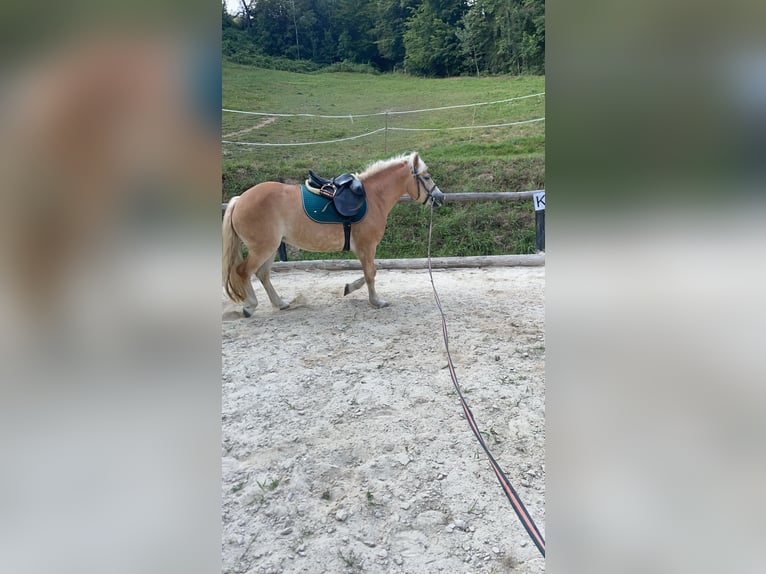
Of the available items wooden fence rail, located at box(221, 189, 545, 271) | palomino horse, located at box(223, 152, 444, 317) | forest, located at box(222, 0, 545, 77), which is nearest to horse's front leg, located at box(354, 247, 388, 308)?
palomino horse, located at box(223, 152, 444, 317)

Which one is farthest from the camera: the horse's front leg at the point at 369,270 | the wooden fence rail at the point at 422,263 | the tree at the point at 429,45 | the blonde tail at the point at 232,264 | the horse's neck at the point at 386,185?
the tree at the point at 429,45

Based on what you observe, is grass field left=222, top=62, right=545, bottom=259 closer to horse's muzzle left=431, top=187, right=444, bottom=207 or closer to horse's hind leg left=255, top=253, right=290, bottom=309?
horse's muzzle left=431, top=187, right=444, bottom=207

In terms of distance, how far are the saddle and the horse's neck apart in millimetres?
214

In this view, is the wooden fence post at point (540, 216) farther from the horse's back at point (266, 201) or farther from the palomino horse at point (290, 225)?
the horse's back at point (266, 201)

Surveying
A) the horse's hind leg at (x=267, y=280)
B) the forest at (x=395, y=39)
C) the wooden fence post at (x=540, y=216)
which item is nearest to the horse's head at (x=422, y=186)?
the horse's hind leg at (x=267, y=280)

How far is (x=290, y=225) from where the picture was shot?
3.66 metres

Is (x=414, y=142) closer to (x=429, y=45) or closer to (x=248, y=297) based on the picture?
(x=429, y=45)

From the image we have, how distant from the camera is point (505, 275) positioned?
482 cm

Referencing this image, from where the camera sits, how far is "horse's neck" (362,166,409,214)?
3928 millimetres

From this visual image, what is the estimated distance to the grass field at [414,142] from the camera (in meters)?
7.32

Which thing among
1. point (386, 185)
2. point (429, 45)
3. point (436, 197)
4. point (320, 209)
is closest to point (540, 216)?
point (436, 197)

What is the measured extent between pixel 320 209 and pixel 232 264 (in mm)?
903
